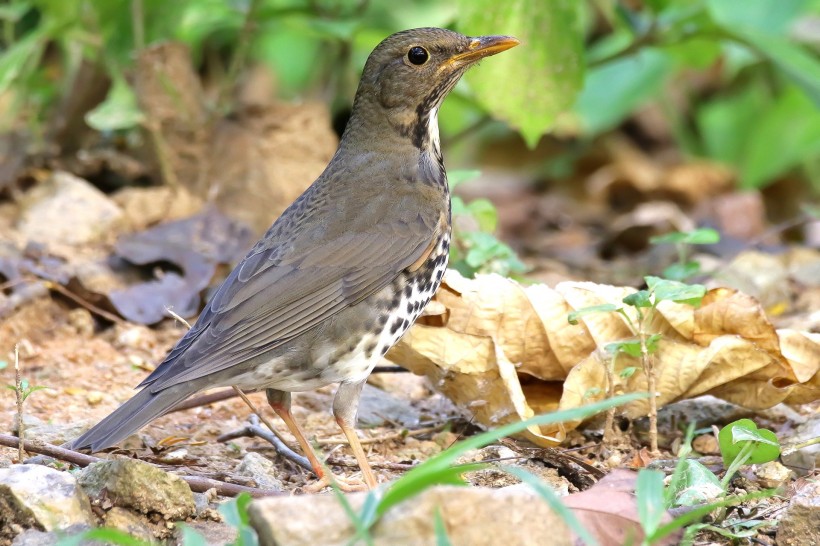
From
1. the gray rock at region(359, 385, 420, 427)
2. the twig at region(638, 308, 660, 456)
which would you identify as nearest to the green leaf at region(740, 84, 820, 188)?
the gray rock at region(359, 385, 420, 427)

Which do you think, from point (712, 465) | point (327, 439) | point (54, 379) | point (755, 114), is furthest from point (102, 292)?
point (755, 114)

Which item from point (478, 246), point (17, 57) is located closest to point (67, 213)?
point (17, 57)

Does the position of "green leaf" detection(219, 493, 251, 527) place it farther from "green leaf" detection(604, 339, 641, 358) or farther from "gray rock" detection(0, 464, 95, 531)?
"green leaf" detection(604, 339, 641, 358)

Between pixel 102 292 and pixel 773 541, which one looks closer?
pixel 773 541

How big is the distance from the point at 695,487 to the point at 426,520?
1.23 metres

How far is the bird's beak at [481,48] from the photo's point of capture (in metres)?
5.04

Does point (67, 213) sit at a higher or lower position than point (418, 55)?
lower

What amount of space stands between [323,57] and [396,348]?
444 cm

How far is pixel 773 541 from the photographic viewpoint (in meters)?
3.69

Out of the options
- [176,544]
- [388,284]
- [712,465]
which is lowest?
[712,465]

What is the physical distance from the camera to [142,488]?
3.64 metres

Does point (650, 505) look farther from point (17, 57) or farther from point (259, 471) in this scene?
point (17, 57)

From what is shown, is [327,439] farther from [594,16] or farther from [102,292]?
[594,16]

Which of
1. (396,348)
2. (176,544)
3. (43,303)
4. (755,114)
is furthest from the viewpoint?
(755,114)
